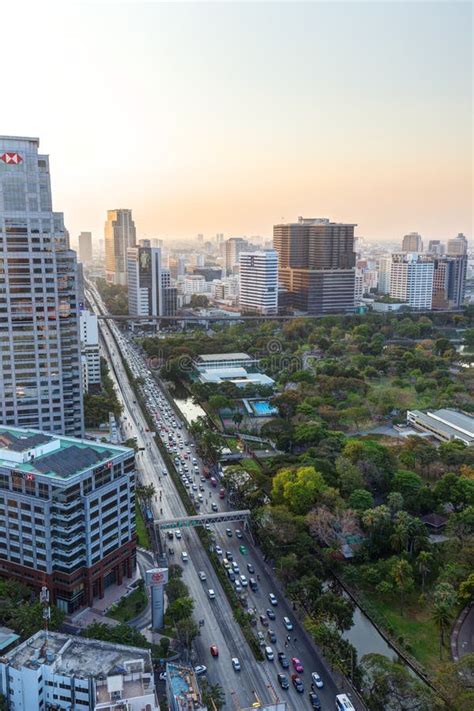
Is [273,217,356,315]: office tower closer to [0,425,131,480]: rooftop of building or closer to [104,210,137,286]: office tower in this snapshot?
[104,210,137,286]: office tower

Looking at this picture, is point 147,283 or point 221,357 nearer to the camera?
point 221,357

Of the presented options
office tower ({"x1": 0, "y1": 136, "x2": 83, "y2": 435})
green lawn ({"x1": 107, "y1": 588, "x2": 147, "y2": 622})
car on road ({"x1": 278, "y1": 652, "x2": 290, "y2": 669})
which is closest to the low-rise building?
car on road ({"x1": 278, "y1": 652, "x2": 290, "y2": 669})

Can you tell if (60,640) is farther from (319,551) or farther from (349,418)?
(349,418)

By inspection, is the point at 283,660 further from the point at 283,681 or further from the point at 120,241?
the point at 120,241

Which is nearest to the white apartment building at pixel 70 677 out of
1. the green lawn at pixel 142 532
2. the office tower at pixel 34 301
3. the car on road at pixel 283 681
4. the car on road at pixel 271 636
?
the car on road at pixel 283 681

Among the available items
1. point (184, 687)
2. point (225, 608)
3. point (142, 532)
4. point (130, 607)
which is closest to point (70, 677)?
point (184, 687)

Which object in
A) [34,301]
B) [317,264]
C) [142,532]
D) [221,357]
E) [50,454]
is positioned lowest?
[142,532]

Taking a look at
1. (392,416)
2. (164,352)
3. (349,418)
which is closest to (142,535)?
(349,418)

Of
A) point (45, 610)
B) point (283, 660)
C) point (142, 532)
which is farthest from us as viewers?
point (142, 532)
